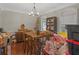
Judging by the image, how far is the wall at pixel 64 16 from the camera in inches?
48.2

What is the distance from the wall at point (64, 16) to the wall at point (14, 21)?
144mm

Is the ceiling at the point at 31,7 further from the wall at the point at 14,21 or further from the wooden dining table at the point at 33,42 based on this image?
the wooden dining table at the point at 33,42

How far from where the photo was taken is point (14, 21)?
127 cm

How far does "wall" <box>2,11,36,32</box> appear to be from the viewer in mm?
1258

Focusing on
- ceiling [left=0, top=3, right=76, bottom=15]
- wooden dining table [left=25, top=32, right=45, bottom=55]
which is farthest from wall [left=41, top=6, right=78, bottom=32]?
wooden dining table [left=25, top=32, right=45, bottom=55]

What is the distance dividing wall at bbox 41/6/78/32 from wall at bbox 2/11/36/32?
0.14 metres

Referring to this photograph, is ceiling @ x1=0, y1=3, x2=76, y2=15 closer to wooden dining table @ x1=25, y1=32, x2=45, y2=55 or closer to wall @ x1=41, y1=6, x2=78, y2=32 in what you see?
wall @ x1=41, y1=6, x2=78, y2=32

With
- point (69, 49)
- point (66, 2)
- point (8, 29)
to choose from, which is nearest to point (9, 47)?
point (8, 29)

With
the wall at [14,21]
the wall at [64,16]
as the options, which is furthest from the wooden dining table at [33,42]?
the wall at [64,16]

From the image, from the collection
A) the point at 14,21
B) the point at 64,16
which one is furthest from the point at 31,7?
the point at 64,16

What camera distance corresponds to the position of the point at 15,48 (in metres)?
1.26

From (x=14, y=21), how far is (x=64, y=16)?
509 mm
